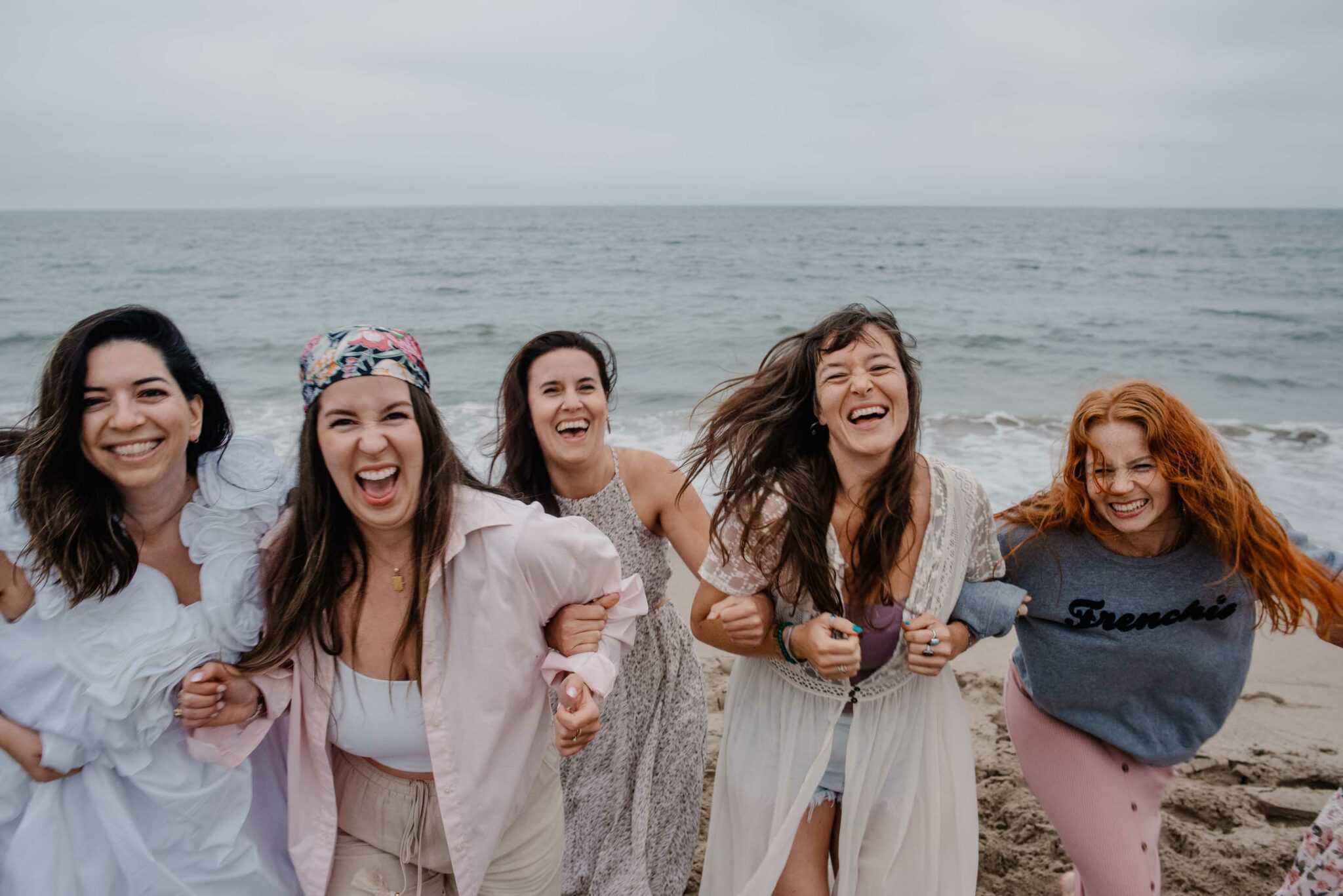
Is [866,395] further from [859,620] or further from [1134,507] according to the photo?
[1134,507]

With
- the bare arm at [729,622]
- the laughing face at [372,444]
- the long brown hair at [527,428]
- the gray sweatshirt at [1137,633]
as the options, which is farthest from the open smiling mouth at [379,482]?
the gray sweatshirt at [1137,633]

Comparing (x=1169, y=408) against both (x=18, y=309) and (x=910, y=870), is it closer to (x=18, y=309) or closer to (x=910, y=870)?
(x=910, y=870)

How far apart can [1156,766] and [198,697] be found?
2.86 meters

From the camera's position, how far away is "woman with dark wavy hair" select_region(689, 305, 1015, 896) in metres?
2.68

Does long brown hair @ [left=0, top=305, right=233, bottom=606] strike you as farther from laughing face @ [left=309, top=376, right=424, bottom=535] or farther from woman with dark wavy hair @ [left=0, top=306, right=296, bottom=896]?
laughing face @ [left=309, top=376, right=424, bottom=535]

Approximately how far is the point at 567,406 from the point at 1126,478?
1840 mm

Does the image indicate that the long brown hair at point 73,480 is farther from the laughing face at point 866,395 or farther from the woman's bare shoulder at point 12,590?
the laughing face at point 866,395

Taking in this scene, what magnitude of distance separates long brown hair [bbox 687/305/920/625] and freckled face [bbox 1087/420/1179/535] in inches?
21.5

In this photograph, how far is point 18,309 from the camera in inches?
853

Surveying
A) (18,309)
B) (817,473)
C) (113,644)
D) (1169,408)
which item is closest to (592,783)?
(817,473)

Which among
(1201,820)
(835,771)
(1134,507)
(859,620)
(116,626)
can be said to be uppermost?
(1134,507)

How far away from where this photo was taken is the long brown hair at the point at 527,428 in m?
3.40

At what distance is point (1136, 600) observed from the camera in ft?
9.10

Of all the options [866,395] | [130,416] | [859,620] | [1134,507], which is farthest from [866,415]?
[130,416]
